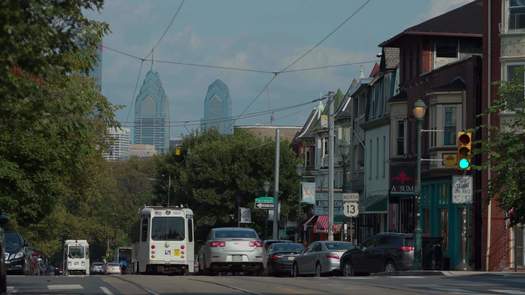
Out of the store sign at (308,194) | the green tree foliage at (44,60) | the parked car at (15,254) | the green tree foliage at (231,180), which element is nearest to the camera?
the green tree foliage at (44,60)

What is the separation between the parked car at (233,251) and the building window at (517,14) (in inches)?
601

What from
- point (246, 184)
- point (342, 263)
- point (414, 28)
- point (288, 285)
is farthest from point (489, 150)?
point (246, 184)

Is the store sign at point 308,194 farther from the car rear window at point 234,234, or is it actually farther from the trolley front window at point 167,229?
the car rear window at point 234,234

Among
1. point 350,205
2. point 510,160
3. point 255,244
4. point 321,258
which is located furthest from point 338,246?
point 510,160

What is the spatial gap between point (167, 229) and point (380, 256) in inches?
398

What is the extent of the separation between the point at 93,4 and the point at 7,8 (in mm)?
1620

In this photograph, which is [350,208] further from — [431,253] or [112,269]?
[112,269]

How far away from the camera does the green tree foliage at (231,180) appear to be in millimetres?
85750

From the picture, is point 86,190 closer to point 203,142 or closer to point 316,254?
Answer: point 316,254

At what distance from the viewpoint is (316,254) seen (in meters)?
40.5

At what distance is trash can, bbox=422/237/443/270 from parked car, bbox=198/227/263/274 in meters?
5.97

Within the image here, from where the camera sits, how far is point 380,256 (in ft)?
126

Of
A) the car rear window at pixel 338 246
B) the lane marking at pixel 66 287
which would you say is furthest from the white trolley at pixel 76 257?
the lane marking at pixel 66 287

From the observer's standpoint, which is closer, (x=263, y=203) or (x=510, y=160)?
(x=510, y=160)
